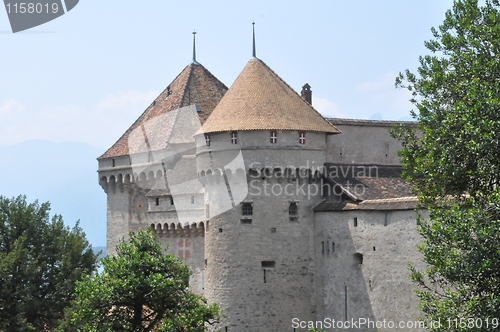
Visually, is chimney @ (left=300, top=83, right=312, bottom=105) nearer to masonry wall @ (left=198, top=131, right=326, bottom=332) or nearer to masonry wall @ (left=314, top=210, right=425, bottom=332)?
masonry wall @ (left=198, top=131, right=326, bottom=332)

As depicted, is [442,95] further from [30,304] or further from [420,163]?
[30,304]

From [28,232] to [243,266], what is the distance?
14.2 m

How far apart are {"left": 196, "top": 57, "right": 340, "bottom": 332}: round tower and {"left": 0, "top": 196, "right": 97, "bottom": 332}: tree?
935 cm

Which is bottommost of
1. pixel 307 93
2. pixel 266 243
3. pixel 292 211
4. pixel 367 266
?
pixel 367 266

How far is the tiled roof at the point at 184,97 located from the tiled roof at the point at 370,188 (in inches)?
358

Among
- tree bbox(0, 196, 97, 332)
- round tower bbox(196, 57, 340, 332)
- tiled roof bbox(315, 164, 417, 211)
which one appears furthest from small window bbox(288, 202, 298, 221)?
tree bbox(0, 196, 97, 332)

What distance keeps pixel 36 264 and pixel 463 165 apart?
82.0 ft

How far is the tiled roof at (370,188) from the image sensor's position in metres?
32.0

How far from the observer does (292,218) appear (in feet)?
115

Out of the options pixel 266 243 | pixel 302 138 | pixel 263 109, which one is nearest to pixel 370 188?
pixel 302 138

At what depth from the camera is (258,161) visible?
3444 centimetres

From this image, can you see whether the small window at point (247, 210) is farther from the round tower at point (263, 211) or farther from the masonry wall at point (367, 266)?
the masonry wall at point (367, 266)

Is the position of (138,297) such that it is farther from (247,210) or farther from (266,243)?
(247,210)

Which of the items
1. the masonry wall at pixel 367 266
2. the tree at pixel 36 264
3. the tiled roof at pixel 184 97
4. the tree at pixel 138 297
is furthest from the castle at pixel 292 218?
the tree at pixel 36 264
